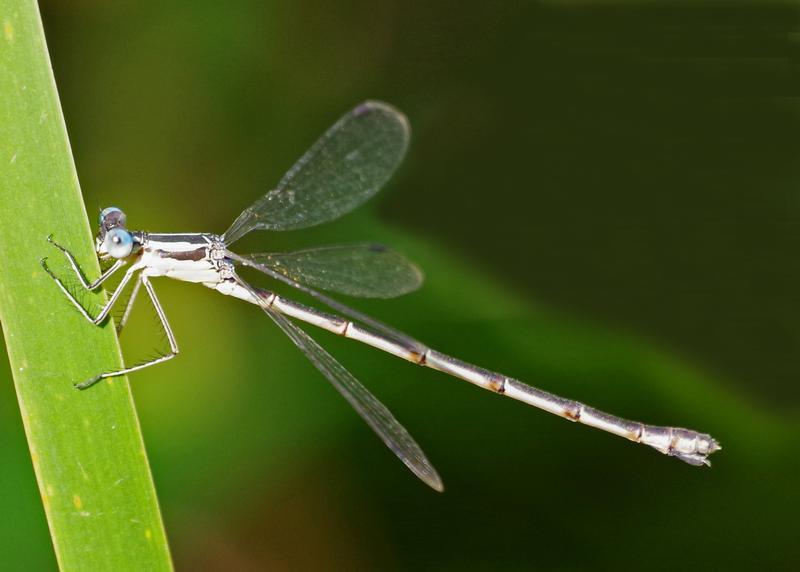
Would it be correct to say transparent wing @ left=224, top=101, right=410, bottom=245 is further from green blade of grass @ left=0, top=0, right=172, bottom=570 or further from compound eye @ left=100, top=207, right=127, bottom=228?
green blade of grass @ left=0, top=0, right=172, bottom=570

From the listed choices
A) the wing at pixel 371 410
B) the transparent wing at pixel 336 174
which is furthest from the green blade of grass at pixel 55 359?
the transparent wing at pixel 336 174

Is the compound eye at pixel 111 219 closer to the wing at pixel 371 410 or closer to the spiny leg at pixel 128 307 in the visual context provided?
the spiny leg at pixel 128 307

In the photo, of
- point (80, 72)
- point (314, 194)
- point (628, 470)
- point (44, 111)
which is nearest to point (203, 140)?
point (80, 72)

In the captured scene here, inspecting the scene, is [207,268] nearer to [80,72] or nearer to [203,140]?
[203,140]

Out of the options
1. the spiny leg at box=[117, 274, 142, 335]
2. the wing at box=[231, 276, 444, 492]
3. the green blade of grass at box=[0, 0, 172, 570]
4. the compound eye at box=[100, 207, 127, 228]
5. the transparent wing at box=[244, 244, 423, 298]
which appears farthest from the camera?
the transparent wing at box=[244, 244, 423, 298]

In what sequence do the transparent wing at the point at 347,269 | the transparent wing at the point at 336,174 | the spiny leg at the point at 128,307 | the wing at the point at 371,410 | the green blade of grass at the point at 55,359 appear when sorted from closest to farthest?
1. the green blade of grass at the point at 55,359
2. the spiny leg at the point at 128,307
3. the wing at the point at 371,410
4. the transparent wing at the point at 336,174
5. the transparent wing at the point at 347,269

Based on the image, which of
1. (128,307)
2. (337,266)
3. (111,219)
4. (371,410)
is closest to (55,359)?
(128,307)

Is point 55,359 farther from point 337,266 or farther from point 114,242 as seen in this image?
point 337,266

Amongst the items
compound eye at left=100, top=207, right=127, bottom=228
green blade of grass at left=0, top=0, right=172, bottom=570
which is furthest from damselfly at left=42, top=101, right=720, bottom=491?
green blade of grass at left=0, top=0, right=172, bottom=570
